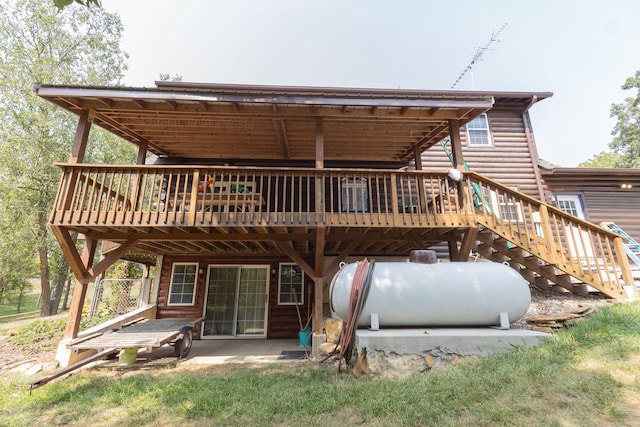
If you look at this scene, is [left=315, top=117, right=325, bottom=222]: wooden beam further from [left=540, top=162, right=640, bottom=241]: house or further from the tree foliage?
the tree foliage

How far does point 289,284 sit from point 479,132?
8.80 metres

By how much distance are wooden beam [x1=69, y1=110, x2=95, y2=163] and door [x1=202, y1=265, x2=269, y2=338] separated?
467cm

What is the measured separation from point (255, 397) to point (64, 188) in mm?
5283

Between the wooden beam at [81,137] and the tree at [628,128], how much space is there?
38.0 meters

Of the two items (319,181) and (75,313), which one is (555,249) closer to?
(319,181)

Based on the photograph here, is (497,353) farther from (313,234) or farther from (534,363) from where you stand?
(313,234)

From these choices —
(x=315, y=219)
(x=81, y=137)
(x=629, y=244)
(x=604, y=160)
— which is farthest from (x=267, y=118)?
(x=604, y=160)

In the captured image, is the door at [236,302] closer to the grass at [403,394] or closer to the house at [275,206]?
the house at [275,206]

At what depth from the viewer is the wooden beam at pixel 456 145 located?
233 inches

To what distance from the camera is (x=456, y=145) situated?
5988 millimetres

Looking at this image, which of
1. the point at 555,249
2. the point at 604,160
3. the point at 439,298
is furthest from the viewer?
the point at 604,160

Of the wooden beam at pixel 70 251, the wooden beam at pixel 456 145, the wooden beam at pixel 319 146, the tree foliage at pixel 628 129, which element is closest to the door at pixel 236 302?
the wooden beam at pixel 70 251

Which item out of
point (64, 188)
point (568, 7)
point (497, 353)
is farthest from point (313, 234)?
point (568, 7)

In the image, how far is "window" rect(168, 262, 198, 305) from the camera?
8742 mm
